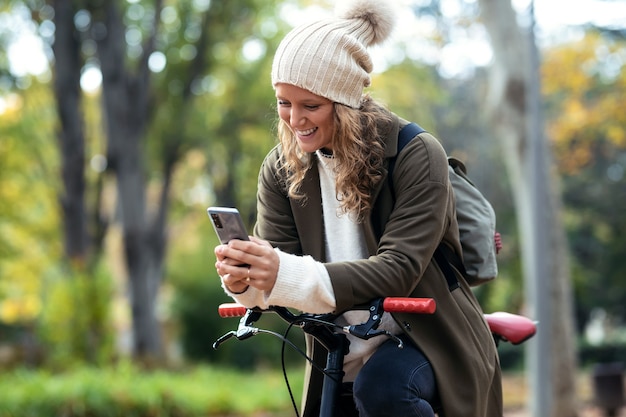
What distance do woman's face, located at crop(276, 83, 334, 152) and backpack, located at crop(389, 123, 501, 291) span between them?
240mm

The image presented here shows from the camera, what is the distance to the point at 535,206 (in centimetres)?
1147

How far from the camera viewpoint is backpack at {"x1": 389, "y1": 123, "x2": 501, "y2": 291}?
2893mm

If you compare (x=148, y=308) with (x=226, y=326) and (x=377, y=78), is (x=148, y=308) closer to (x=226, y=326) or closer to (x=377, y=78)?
(x=226, y=326)

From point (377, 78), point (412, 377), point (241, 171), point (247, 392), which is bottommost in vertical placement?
point (247, 392)

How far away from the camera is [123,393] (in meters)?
9.47

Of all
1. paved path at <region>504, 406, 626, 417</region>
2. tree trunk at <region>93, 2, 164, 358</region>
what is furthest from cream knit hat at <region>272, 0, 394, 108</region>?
tree trunk at <region>93, 2, 164, 358</region>

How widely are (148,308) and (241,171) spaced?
10191 mm

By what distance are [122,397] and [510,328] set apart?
683cm

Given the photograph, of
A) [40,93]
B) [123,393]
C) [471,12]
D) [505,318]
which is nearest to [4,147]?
[40,93]

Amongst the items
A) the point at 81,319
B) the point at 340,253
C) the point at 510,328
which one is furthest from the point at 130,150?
the point at 340,253

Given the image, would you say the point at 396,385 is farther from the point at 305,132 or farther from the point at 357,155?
the point at 305,132

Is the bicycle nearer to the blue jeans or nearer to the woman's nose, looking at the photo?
the blue jeans

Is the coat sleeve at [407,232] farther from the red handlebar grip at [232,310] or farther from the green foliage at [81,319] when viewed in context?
the green foliage at [81,319]

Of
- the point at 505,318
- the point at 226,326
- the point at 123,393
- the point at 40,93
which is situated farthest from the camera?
the point at 40,93
